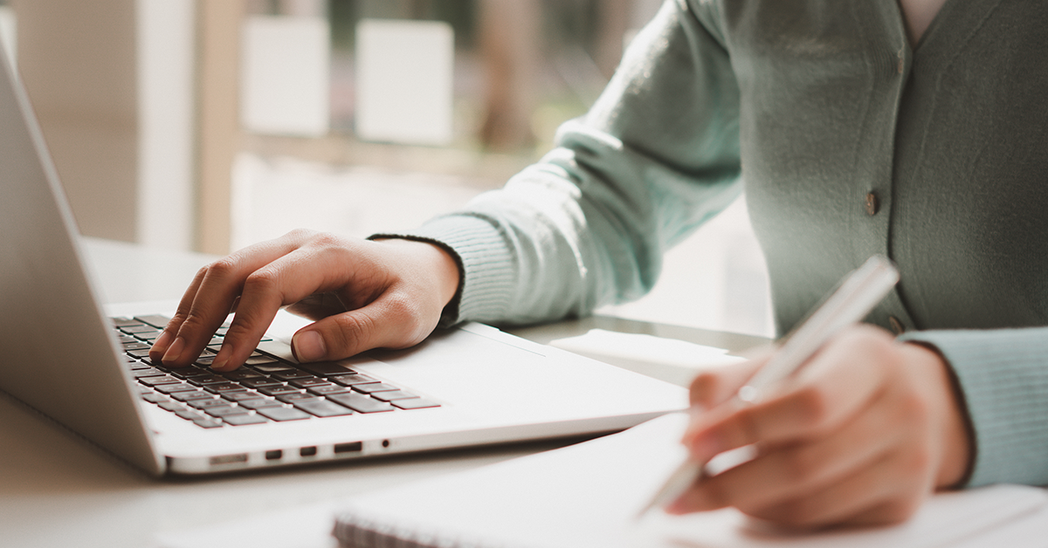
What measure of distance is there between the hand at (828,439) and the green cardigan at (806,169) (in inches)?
13.6

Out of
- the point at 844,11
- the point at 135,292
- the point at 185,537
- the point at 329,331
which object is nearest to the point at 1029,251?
the point at 844,11

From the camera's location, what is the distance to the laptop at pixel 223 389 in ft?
1.16

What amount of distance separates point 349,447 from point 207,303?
19 centimetres

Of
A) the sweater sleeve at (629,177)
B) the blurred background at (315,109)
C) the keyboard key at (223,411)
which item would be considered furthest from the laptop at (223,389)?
the blurred background at (315,109)

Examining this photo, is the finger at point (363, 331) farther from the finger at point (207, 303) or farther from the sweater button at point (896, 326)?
the sweater button at point (896, 326)

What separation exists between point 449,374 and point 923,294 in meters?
0.43

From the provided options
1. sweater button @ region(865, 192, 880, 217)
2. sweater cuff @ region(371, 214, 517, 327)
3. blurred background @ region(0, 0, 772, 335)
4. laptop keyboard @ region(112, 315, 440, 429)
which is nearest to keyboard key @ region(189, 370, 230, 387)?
laptop keyboard @ region(112, 315, 440, 429)

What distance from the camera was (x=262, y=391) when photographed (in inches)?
18.1

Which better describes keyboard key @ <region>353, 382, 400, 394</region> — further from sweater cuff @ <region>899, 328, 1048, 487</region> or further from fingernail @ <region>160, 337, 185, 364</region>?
sweater cuff @ <region>899, 328, 1048, 487</region>

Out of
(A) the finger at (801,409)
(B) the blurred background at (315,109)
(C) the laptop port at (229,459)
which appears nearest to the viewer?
(A) the finger at (801,409)

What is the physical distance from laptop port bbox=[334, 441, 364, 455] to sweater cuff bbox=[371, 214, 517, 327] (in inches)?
10.6

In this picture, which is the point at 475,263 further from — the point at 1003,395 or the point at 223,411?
the point at 1003,395

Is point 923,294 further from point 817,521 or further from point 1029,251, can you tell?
point 817,521

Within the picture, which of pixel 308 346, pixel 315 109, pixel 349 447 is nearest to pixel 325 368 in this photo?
pixel 308 346
